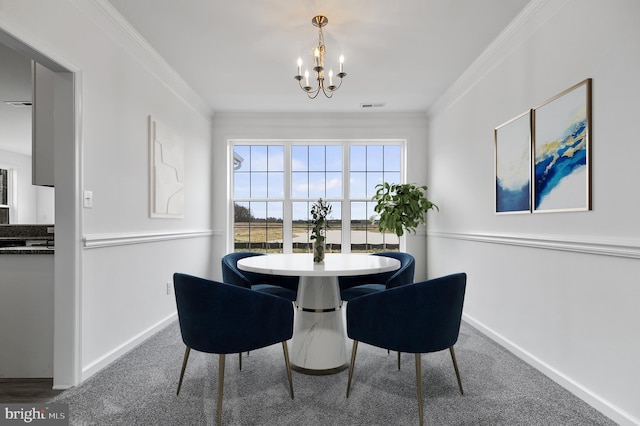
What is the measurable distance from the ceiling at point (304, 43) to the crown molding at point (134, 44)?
0.05 m

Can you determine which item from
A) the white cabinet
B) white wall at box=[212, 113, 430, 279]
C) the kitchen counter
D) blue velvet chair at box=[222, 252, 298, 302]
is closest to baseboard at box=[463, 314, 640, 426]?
blue velvet chair at box=[222, 252, 298, 302]

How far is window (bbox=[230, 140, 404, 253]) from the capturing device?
16.6 feet

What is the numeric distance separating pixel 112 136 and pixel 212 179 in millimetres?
2282

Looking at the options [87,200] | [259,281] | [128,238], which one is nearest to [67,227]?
[87,200]

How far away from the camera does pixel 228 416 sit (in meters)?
1.82

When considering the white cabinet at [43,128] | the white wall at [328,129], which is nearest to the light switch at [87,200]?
the white cabinet at [43,128]

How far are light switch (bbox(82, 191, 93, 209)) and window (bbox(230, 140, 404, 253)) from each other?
275 centimetres

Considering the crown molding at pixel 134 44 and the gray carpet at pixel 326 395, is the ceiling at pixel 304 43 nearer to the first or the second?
the crown molding at pixel 134 44

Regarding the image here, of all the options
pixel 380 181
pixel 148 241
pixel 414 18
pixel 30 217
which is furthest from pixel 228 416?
pixel 30 217

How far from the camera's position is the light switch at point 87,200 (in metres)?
2.28

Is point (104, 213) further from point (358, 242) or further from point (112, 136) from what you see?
point (358, 242)

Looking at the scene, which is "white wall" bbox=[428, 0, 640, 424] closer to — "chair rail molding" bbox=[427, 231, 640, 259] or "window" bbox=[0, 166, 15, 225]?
→ "chair rail molding" bbox=[427, 231, 640, 259]

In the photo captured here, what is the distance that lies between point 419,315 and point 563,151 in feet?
4.65

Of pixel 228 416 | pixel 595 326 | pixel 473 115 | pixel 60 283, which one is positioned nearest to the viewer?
pixel 228 416
